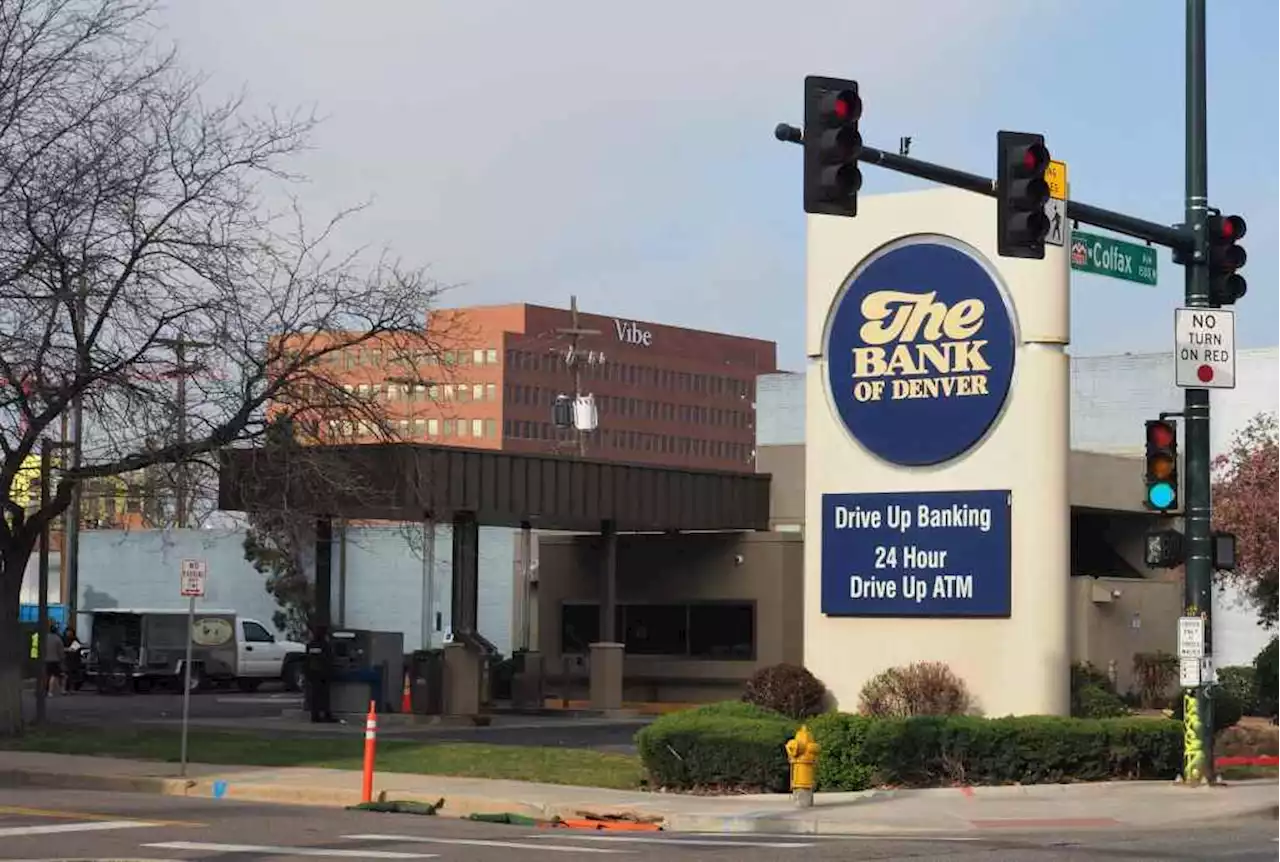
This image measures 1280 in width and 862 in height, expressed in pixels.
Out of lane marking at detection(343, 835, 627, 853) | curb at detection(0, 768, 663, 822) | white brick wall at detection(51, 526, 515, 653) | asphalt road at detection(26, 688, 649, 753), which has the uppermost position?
white brick wall at detection(51, 526, 515, 653)

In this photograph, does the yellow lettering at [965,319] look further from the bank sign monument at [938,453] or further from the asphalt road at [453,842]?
the asphalt road at [453,842]

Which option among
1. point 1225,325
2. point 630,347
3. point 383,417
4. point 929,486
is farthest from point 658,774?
point 630,347

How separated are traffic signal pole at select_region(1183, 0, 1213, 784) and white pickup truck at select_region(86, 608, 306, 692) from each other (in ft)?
97.3

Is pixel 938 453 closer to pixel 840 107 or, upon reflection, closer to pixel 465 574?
pixel 840 107

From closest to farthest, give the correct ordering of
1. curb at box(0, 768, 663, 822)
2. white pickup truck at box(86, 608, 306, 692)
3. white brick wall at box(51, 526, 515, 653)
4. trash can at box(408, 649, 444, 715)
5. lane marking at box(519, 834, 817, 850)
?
lane marking at box(519, 834, 817, 850) < curb at box(0, 768, 663, 822) < trash can at box(408, 649, 444, 715) < white pickup truck at box(86, 608, 306, 692) < white brick wall at box(51, 526, 515, 653)

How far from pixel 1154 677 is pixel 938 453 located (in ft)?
56.0

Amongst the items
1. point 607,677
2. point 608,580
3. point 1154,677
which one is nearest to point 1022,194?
point 607,677

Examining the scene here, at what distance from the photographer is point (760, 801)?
20.6 metres

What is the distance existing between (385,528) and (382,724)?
944 inches

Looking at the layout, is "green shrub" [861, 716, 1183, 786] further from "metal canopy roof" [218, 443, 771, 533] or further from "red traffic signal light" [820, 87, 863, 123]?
"metal canopy roof" [218, 443, 771, 533]

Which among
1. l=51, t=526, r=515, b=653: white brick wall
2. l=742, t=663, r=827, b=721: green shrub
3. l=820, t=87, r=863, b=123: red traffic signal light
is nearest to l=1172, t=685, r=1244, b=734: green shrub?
l=742, t=663, r=827, b=721: green shrub

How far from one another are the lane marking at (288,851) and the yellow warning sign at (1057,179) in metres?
8.54

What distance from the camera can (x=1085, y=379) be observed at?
51.5m

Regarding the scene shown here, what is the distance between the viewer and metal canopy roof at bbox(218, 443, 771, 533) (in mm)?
29391
